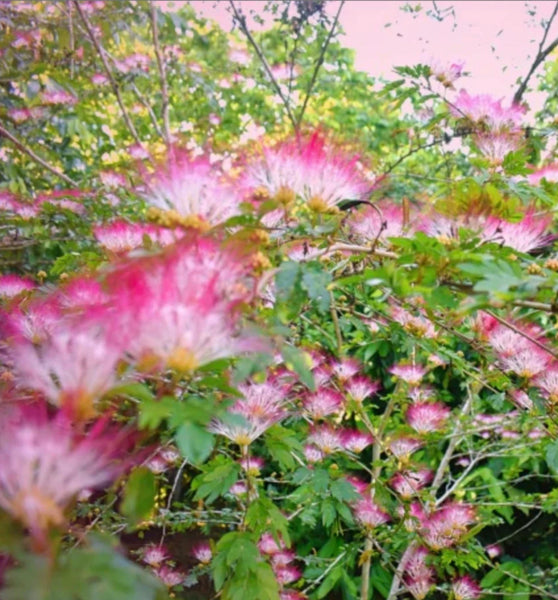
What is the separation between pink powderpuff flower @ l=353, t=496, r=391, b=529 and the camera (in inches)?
91.3

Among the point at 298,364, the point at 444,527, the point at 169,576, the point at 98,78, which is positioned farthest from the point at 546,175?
the point at 98,78

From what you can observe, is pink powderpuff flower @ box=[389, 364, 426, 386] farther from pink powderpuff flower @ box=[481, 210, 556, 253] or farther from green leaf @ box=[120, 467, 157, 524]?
green leaf @ box=[120, 467, 157, 524]

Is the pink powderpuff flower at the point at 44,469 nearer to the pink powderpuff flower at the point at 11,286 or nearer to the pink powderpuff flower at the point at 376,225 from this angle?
the pink powderpuff flower at the point at 376,225

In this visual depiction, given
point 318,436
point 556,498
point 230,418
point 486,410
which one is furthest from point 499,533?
point 230,418

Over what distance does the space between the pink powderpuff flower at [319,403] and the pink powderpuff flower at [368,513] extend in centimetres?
35

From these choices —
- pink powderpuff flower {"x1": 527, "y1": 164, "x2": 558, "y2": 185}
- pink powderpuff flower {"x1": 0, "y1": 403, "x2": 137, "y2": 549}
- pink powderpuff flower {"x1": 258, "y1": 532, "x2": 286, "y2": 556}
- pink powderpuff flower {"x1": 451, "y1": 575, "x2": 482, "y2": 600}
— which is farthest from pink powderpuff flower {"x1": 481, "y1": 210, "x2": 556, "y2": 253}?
pink powderpuff flower {"x1": 451, "y1": 575, "x2": 482, "y2": 600}

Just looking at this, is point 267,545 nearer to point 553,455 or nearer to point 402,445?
point 402,445

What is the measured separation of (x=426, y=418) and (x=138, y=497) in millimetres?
1781

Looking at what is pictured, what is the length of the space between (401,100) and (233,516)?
154 cm

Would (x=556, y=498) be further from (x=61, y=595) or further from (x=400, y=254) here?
(x=61, y=595)

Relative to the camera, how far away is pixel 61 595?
0.70 m

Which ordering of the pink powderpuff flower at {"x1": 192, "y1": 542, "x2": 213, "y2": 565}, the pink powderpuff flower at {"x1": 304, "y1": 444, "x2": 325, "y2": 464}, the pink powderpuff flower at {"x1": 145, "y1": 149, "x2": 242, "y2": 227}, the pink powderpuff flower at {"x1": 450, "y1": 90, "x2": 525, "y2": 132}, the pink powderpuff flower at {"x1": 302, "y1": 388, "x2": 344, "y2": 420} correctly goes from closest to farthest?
the pink powderpuff flower at {"x1": 145, "y1": 149, "x2": 242, "y2": 227} < the pink powderpuff flower at {"x1": 450, "y1": 90, "x2": 525, "y2": 132} < the pink powderpuff flower at {"x1": 302, "y1": 388, "x2": 344, "y2": 420} < the pink powderpuff flower at {"x1": 304, "y1": 444, "x2": 325, "y2": 464} < the pink powderpuff flower at {"x1": 192, "y1": 542, "x2": 213, "y2": 565}

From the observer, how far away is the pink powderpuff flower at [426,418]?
96.8 inches

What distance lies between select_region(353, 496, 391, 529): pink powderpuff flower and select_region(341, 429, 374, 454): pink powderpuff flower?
0.26 m
